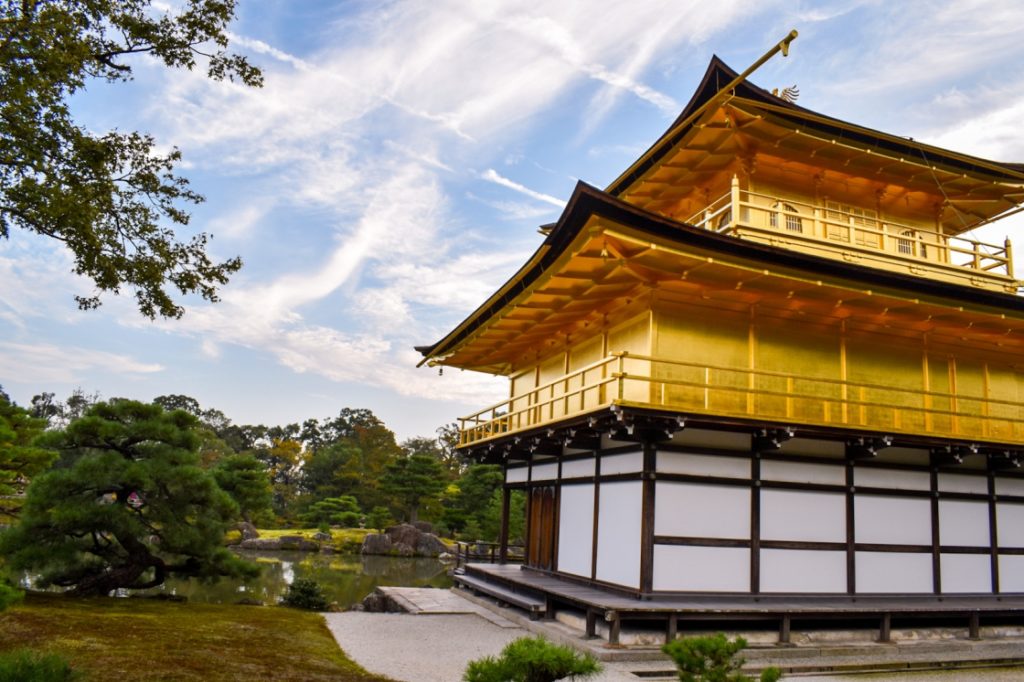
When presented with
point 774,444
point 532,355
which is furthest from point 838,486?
point 532,355

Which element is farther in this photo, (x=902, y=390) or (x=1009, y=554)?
(x=1009, y=554)

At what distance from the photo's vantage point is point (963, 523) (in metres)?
14.1

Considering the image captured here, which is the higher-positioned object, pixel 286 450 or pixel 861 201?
pixel 861 201

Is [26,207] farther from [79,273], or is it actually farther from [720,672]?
[720,672]

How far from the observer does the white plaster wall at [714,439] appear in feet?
39.9

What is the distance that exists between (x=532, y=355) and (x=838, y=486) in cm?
844

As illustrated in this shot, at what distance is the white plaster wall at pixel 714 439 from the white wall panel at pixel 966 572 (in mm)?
5043

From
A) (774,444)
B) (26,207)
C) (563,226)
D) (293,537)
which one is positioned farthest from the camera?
(293,537)

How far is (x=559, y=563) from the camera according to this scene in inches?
603

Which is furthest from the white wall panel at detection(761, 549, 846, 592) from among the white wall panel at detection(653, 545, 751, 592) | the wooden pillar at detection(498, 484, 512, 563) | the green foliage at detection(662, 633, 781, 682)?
the wooden pillar at detection(498, 484, 512, 563)

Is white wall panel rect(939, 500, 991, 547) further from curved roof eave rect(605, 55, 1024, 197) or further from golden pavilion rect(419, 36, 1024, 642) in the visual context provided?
curved roof eave rect(605, 55, 1024, 197)

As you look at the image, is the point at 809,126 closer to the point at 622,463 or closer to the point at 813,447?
the point at 813,447

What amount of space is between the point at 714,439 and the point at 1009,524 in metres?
7.47

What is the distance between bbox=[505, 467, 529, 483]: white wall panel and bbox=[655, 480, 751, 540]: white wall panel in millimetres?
6982
